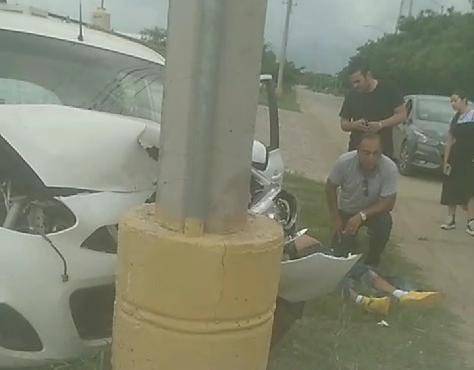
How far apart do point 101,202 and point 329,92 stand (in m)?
79.8

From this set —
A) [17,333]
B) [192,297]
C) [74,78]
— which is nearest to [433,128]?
[74,78]

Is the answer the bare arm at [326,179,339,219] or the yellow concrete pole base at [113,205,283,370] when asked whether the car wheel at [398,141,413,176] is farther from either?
the yellow concrete pole base at [113,205,283,370]

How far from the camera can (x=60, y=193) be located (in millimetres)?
4004

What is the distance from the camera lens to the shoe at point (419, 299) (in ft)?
20.2

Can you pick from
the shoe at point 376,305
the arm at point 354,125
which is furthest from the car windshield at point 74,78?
the arm at point 354,125

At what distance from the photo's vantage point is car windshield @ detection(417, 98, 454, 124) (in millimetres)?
15617

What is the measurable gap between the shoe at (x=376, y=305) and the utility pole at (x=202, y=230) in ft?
9.74

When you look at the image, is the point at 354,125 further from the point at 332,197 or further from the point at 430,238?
the point at 430,238

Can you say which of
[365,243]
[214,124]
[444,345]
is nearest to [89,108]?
[214,124]

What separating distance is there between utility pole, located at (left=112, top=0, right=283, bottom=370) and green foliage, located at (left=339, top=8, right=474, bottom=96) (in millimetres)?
32967

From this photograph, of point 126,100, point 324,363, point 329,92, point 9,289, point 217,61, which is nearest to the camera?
point 217,61

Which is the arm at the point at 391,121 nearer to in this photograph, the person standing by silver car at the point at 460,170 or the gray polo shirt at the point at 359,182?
the gray polo shirt at the point at 359,182

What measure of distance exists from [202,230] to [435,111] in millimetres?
13672

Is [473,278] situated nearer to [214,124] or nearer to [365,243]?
[365,243]
